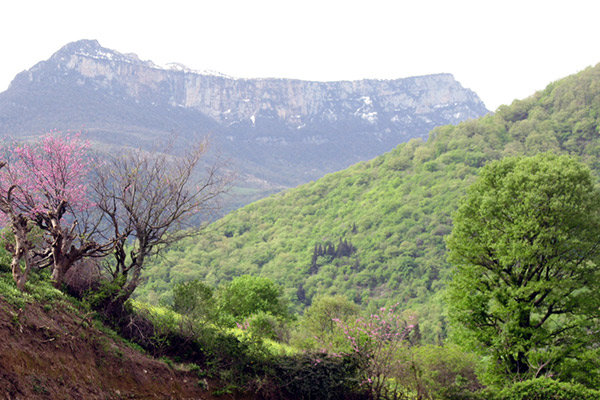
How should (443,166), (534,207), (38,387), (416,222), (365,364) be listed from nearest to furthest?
(38,387) < (365,364) < (534,207) < (416,222) < (443,166)

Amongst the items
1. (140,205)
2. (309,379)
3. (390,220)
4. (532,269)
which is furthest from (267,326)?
(390,220)

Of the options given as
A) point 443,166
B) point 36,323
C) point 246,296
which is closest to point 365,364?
point 36,323

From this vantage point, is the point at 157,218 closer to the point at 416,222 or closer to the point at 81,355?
the point at 81,355

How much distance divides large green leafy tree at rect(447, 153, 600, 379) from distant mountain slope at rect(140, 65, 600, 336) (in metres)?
67.7

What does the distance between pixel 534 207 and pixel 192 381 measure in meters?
13.5

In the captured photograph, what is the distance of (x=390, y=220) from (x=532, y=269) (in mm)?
108898

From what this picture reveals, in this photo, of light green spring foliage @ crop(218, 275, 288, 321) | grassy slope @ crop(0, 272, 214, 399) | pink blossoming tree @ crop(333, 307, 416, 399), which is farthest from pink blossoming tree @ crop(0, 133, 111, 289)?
light green spring foliage @ crop(218, 275, 288, 321)

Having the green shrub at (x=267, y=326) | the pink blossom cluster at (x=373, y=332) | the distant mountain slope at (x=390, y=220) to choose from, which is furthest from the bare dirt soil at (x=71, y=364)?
A: the distant mountain slope at (x=390, y=220)

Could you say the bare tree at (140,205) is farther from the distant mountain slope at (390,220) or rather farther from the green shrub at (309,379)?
the distant mountain slope at (390,220)

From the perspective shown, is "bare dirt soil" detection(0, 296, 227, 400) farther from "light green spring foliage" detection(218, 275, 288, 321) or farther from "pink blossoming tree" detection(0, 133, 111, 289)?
"light green spring foliage" detection(218, 275, 288, 321)

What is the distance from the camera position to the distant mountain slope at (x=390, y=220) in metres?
Result: 106

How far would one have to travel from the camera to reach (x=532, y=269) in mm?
18172

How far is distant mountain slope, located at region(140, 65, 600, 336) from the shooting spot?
106188mm

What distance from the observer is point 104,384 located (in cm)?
1062
